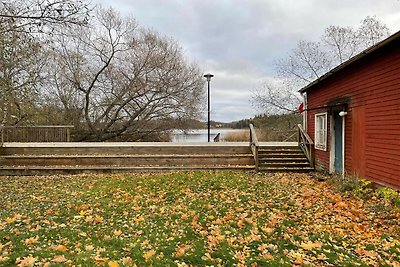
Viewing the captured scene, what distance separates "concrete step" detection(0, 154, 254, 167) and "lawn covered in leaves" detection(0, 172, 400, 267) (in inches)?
101

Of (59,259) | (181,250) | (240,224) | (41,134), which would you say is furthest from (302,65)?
(59,259)

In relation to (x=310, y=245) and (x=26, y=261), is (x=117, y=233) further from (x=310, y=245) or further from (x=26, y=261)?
(x=310, y=245)

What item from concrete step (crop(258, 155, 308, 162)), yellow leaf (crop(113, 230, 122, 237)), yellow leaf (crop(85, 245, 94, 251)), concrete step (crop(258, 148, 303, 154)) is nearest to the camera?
yellow leaf (crop(85, 245, 94, 251))

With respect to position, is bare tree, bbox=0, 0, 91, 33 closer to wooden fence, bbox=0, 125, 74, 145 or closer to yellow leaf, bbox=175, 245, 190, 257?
yellow leaf, bbox=175, 245, 190, 257

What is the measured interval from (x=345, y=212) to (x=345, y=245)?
5.09 feet

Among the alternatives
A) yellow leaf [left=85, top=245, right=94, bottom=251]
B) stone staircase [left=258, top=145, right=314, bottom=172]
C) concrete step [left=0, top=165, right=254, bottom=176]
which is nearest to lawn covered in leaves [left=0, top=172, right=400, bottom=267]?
yellow leaf [left=85, top=245, right=94, bottom=251]

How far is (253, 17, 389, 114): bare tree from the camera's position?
22.8 m

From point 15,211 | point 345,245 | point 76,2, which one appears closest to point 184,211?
point 345,245

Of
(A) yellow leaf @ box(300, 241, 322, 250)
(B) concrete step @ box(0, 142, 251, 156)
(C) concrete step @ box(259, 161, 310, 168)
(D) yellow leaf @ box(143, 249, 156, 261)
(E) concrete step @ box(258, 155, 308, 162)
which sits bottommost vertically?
(A) yellow leaf @ box(300, 241, 322, 250)

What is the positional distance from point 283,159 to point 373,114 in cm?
377

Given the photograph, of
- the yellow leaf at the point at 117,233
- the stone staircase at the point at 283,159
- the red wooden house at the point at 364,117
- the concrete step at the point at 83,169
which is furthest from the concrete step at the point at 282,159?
the yellow leaf at the point at 117,233

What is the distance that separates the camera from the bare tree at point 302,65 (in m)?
22.8

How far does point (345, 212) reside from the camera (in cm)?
512

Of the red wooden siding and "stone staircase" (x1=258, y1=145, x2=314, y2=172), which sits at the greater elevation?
the red wooden siding
